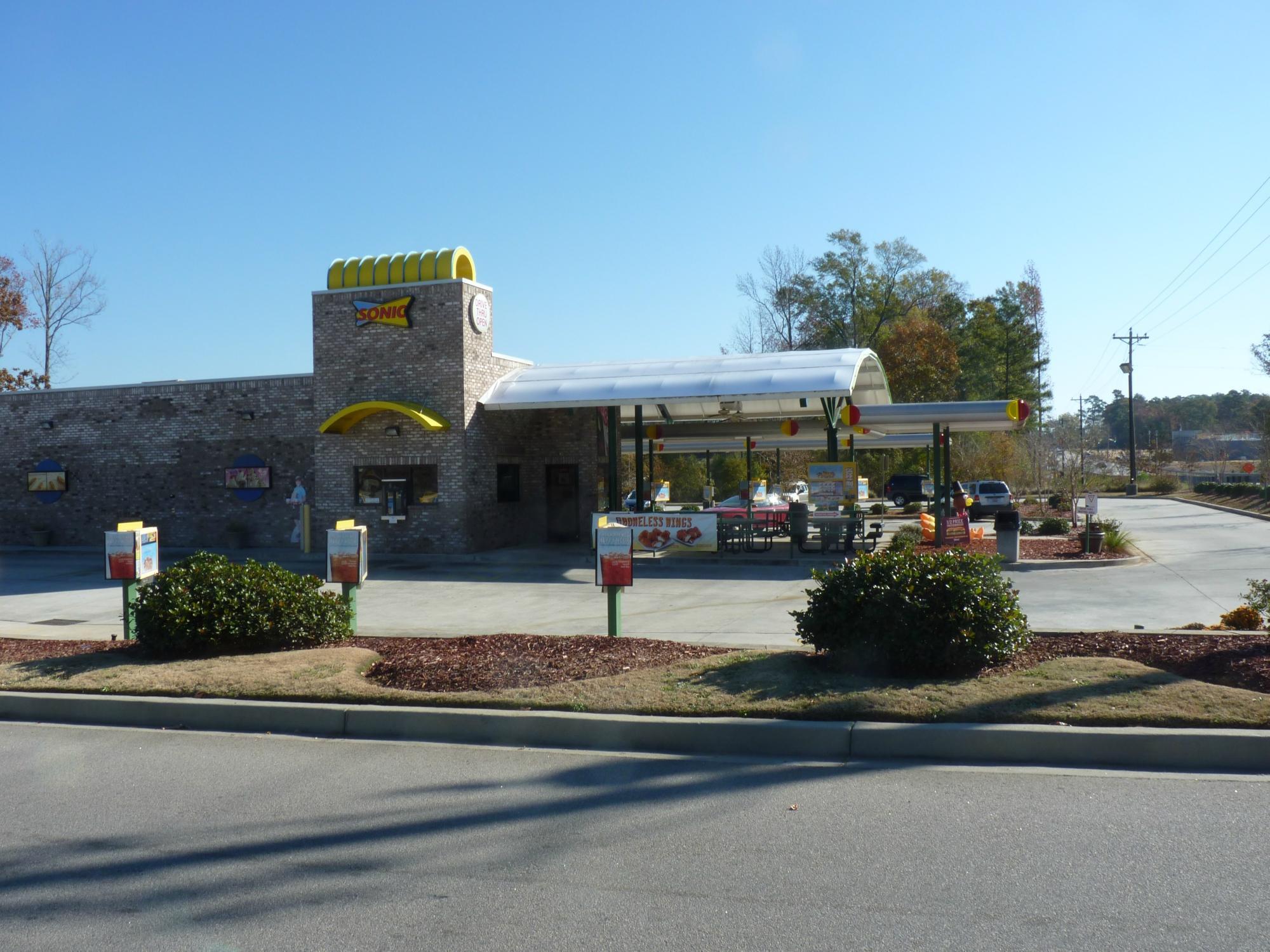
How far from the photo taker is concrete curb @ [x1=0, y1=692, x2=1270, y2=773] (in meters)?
6.75

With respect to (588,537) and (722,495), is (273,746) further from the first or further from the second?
(722,495)

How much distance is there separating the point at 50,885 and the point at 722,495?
4427 centimetres

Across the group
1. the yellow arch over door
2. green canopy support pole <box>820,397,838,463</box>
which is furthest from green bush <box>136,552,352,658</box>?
green canopy support pole <box>820,397,838,463</box>

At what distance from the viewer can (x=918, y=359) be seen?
59.6 metres

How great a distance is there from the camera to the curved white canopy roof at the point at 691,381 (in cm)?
2198

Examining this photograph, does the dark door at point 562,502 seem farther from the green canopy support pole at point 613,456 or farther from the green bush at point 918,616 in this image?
the green bush at point 918,616

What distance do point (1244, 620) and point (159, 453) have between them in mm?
24760

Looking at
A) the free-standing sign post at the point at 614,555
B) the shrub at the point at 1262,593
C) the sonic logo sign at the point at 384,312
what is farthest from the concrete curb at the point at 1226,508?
the free-standing sign post at the point at 614,555

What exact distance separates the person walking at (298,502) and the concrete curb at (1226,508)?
27652mm

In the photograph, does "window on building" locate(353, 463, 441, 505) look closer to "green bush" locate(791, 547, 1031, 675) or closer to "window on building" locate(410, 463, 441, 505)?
"window on building" locate(410, 463, 441, 505)

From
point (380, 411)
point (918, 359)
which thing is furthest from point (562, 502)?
point (918, 359)

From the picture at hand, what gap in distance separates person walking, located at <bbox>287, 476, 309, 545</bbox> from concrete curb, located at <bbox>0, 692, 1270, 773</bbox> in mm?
16687

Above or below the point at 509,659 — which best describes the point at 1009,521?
above

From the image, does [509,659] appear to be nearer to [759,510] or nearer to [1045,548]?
[1045,548]
